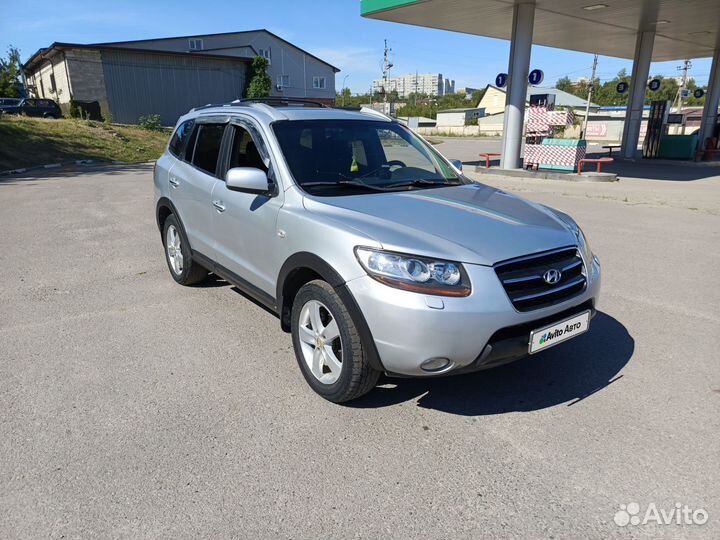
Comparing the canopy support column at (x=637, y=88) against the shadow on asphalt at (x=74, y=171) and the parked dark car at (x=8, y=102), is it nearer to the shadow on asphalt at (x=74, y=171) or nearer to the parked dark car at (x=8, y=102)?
the shadow on asphalt at (x=74, y=171)

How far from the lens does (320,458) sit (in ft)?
9.04

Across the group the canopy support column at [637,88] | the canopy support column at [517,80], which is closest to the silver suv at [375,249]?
the canopy support column at [517,80]

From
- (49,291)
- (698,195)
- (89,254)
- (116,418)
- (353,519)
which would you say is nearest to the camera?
(353,519)

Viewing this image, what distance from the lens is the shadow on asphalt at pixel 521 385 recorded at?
3.27 meters

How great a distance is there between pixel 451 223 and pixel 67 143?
23.1m

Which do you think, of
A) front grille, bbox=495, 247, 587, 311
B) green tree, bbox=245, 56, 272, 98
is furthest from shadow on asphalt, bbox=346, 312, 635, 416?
green tree, bbox=245, 56, 272, 98

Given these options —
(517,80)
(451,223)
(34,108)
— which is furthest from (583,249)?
(34,108)

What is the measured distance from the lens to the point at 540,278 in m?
2.92

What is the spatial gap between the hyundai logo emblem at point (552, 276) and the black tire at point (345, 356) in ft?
3.63

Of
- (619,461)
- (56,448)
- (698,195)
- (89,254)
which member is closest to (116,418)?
(56,448)

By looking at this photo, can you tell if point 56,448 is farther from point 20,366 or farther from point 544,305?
point 544,305

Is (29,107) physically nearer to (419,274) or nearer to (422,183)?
(422,183)

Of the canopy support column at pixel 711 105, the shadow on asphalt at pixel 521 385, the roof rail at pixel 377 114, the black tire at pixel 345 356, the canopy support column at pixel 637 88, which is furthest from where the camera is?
the canopy support column at pixel 711 105

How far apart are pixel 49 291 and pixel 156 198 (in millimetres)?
1456
